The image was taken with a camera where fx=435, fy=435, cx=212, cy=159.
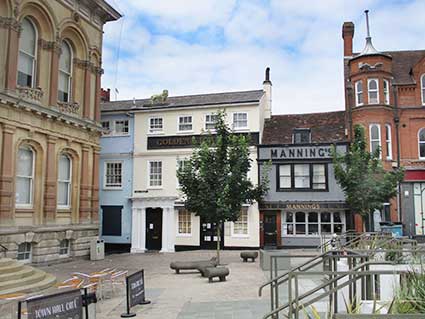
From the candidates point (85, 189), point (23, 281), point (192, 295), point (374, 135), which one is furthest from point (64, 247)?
point (374, 135)

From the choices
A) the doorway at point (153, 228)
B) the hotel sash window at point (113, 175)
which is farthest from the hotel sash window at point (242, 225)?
the hotel sash window at point (113, 175)

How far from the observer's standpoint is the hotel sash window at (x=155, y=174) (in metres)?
27.0

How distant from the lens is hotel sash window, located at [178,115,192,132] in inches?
1064

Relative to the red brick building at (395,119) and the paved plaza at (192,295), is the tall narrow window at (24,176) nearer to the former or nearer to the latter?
the paved plaza at (192,295)

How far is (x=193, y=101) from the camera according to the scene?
27.8m

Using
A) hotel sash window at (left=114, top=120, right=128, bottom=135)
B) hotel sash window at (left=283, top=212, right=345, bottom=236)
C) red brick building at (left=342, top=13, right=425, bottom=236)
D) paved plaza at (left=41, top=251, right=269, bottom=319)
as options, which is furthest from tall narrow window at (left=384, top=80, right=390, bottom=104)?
hotel sash window at (left=114, top=120, right=128, bottom=135)

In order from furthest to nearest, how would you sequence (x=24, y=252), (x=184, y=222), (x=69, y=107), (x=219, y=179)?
(x=184, y=222)
(x=69, y=107)
(x=24, y=252)
(x=219, y=179)

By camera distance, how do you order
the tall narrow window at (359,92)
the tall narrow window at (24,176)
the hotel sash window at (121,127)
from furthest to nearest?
the hotel sash window at (121,127) < the tall narrow window at (359,92) < the tall narrow window at (24,176)

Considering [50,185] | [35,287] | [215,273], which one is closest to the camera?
[35,287]

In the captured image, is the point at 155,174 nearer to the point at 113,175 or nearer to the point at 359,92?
the point at 113,175

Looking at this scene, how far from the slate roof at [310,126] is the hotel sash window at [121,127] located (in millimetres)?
8958

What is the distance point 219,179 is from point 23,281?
8003 millimetres

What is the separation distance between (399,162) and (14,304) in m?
21.7

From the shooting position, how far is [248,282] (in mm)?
13312
